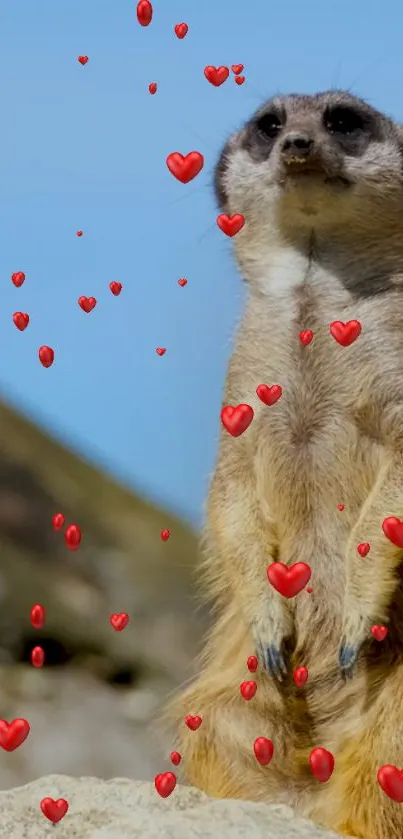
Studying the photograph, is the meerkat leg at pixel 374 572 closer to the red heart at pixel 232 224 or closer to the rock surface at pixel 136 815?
the rock surface at pixel 136 815

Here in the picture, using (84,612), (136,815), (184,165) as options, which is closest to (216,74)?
(184,165)

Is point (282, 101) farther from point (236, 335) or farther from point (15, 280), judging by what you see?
point (15, 280)

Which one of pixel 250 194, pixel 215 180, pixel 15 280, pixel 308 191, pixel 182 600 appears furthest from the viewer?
pixel 182 600

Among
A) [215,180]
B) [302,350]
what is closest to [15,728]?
[302,350]

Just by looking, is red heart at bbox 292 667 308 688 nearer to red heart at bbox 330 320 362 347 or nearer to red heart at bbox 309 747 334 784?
red heart at bbox 309 747 334 784

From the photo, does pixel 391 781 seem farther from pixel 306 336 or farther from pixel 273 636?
pixel 306 336

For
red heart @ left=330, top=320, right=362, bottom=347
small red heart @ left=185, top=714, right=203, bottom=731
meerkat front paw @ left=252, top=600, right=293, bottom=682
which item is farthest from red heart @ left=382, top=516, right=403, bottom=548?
small red heart @ left=185, top=714, right=203, bottom=731

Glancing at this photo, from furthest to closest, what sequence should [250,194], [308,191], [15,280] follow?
1. [250,194]
2. [308,191]
3. [15,280]
